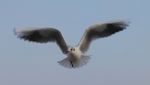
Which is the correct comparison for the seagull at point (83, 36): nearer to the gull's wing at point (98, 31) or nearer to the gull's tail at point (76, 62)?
the gull's wing at point (98, 31)

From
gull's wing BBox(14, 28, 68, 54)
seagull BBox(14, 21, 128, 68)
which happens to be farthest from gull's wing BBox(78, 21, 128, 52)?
gull's wing BBox(14, 28, 68, 54)

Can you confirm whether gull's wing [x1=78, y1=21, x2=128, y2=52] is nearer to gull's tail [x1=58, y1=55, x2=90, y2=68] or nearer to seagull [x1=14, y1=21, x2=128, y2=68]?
seagull [x1=14, y1=21, x2=128, y2=68]

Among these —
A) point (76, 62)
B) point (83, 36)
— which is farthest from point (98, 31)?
point (76, 62)

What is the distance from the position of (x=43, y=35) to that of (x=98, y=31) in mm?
1607

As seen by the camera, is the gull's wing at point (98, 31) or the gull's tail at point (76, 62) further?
→ the gull's wing at point (98, 31)

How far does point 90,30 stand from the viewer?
1310cm

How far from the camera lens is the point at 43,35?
13078 millimetres

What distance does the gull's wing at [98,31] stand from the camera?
13.0 m

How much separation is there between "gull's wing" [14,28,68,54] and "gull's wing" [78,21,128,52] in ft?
2.19

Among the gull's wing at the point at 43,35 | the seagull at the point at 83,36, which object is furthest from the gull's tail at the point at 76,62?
the gull's wing at the point at 43,35

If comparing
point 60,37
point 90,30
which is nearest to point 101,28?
point 90,30

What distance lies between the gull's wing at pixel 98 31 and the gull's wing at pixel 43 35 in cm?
67

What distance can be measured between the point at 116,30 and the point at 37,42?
232cm

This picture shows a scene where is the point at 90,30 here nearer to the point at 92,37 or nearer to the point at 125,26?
the point at 92,37
